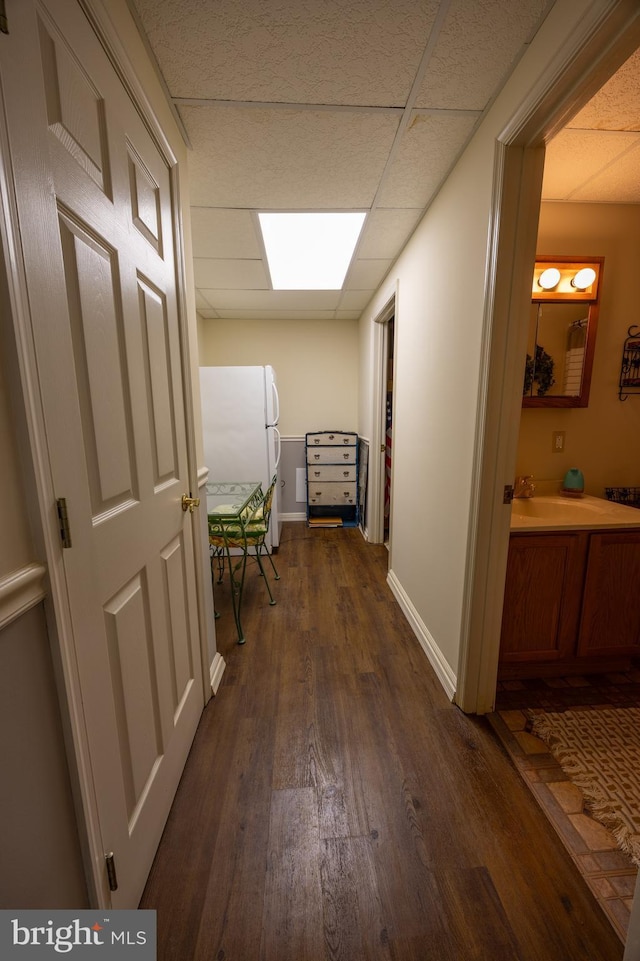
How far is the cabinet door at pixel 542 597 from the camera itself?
1.63 meters

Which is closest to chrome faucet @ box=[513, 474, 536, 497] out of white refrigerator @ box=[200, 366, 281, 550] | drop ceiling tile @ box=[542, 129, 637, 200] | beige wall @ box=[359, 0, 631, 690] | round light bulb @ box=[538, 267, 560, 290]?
beige wall @ box=[359, 0, 631, 690]

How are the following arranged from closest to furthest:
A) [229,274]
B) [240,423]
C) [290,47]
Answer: [290,47], [229,274], [240,423]

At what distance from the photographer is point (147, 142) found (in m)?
1.11

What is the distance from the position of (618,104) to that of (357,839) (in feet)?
8.75

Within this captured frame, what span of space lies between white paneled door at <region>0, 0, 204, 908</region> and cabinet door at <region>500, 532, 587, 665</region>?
1.47 metres

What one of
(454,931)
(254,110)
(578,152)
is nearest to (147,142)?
(254,110)

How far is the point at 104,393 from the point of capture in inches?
32.6

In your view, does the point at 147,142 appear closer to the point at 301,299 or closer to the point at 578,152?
the point at 578,152

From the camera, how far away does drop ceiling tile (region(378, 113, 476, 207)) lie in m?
1.38

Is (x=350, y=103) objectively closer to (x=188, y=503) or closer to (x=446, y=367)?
(x=446, y=367)

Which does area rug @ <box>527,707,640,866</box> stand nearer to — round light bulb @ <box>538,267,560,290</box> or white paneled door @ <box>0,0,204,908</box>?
white paneled door @ <box>0,0,204,908</box>

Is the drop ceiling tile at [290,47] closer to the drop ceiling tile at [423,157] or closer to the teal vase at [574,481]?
the drop ceiling tile at [423,157]

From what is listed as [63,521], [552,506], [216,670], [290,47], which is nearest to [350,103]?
[290,47]

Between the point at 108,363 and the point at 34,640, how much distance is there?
0.60 m
